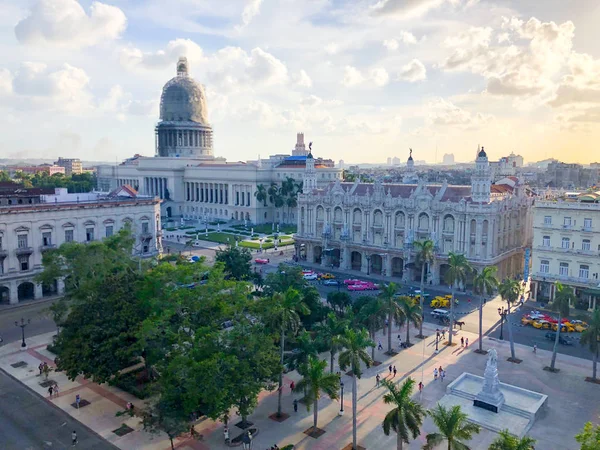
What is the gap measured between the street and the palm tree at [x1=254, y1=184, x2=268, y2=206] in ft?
337

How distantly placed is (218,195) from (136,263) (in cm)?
Result: 10175

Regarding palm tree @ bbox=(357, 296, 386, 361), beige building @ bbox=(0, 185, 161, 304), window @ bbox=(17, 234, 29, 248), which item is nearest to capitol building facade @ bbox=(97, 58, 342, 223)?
beige building @ bbox=(0, 185, 161, 304)

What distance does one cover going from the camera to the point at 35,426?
3772 centimetres

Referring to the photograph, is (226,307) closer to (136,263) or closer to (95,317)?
(95,317)

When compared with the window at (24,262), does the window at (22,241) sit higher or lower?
higher

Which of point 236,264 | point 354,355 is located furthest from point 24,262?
point 354,355

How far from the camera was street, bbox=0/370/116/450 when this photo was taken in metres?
35.3

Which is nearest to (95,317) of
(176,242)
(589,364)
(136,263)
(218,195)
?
(136,263)

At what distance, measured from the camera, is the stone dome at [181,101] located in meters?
180

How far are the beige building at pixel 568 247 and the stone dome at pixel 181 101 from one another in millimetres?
139607

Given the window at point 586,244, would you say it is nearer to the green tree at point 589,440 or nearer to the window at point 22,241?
the green tree at point 589,440

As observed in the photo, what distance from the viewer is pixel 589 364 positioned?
4897 centimetres

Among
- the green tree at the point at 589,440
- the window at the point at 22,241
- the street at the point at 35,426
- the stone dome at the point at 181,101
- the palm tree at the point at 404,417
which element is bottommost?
the street at the point at 35,426

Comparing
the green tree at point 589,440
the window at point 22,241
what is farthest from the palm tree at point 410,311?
the window at point 22,241
